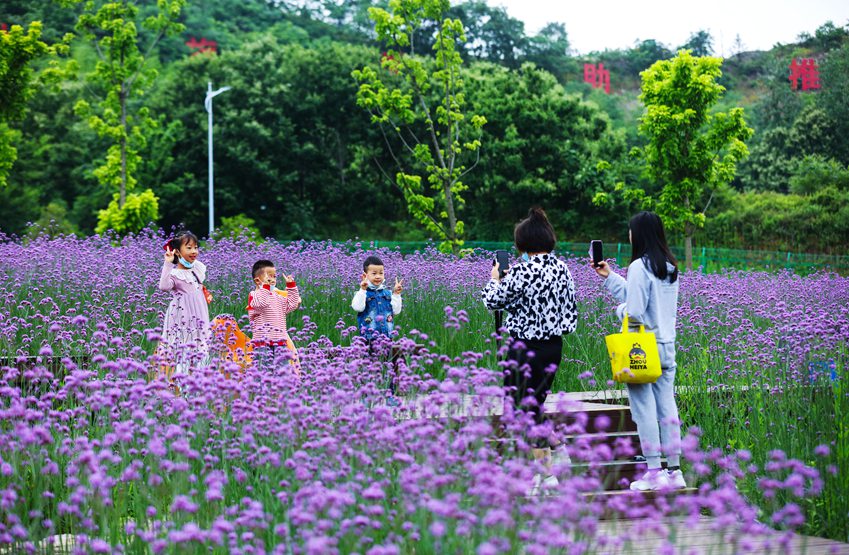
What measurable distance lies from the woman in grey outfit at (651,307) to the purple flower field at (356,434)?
423mm

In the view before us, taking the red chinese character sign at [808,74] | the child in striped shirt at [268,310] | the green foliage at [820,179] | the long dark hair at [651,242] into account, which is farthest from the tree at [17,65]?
the red chinese character sign at [808,74]

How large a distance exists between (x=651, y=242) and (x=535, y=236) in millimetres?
735

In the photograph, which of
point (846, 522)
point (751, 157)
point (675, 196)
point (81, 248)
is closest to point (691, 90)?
point (675, 196)

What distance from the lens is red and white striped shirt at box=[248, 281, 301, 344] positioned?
8344mm

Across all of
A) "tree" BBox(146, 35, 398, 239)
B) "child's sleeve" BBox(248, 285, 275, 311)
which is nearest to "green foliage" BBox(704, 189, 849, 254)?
"tree" BBox(146, 35, 398, 239)

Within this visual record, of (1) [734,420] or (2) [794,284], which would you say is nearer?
(1) [734,420]

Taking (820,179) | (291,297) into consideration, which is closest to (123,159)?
(291,297)

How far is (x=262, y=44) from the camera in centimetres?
4256

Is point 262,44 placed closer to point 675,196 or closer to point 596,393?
point 675,196

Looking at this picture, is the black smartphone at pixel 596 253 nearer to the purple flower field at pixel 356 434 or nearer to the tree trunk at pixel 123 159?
the purple flower field at pixel 356 434

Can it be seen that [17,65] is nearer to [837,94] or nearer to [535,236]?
[535,236]

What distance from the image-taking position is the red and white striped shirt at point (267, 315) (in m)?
8.34

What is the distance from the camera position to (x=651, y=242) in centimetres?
632

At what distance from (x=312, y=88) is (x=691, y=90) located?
69.1 ft
